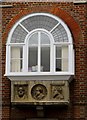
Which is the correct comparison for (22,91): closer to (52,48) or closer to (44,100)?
(44,100)

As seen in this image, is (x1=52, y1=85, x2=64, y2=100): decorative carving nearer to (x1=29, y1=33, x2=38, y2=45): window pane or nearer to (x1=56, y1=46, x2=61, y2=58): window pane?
(x1=56, y1=46, x2=61, y2=58): window pane

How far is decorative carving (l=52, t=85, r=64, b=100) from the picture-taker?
12.9 m

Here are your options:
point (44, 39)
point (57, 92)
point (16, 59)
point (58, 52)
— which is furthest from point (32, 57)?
point (57, 92)

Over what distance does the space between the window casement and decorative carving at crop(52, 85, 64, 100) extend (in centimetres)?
27

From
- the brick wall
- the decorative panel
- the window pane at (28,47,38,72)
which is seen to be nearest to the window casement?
the window pane at (28,47,38,72)

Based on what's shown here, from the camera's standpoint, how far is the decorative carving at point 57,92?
42.3 ft

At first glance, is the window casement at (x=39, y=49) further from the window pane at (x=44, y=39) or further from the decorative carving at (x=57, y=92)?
the decorative carving at (x=57, y=92)

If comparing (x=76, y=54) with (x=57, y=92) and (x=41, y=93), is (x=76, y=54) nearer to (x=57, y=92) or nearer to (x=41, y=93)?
(x=57, y=92)

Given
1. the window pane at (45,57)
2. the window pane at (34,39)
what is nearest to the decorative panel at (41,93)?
the window pane at (45,57)

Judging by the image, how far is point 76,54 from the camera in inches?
527

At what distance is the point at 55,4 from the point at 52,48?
4.74 feet

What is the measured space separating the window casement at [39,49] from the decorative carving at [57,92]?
267mm

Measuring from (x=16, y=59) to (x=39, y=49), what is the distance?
28.9 inches

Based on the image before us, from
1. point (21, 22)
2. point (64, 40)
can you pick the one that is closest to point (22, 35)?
point (21, 22)
